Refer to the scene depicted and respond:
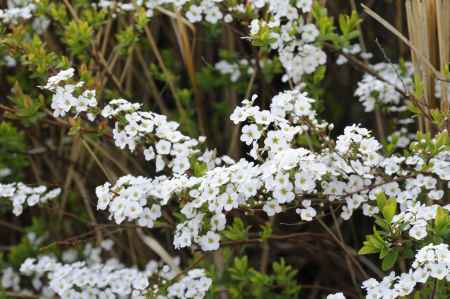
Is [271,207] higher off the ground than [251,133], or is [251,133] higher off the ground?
[251,133]

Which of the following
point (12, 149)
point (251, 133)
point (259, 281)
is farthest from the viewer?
point (12, 149)

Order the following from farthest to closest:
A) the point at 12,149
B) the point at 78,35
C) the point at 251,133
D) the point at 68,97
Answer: the point at 12,149, the point at 78,35, the point at 68,97, the point at 251,133

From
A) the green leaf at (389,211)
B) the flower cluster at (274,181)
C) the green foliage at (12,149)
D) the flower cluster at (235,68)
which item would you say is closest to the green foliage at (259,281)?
the flower cluster at (274,181)

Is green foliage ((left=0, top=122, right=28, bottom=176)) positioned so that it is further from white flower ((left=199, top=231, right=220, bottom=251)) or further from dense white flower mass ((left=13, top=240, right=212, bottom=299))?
white flower ((left=199, top=231, right=220, bottom=251))

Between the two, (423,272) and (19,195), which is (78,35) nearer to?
(19,195)

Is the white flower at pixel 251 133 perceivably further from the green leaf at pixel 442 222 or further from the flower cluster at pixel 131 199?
the green leaf at pixel 442 222

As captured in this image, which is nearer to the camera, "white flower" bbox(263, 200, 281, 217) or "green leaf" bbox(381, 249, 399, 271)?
"green leaf" bbox(381, 249, 399, 271)

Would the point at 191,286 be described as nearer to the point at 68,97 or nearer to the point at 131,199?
the point at 131,199

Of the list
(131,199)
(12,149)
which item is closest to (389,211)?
(131,199)

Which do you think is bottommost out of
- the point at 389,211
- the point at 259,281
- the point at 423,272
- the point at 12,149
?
the point at 259,281

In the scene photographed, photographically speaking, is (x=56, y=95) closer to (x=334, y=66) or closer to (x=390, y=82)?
(x=390, y=82)

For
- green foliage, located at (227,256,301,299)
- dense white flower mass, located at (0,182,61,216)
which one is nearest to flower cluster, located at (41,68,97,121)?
dense white flower mass, located at (0,182,61,216)

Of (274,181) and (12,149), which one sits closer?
(274,181)
